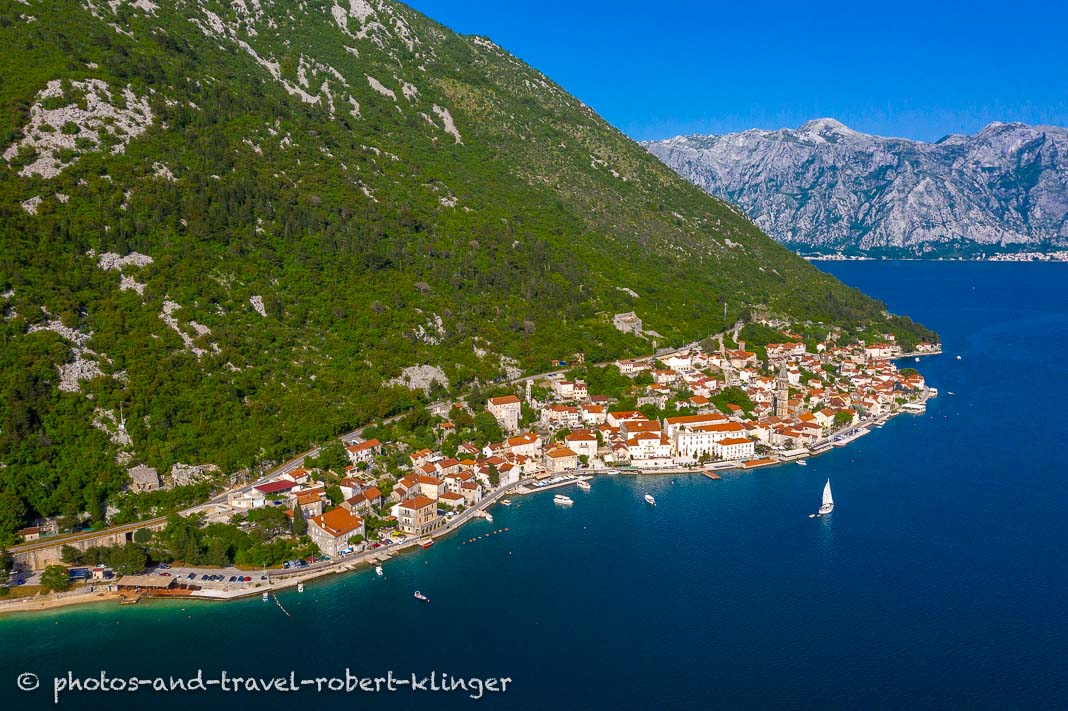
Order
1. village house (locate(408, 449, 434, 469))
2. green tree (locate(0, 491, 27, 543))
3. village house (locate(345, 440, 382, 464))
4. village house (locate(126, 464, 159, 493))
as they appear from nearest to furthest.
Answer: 1. green tree (locate(0, 491, 27, 543))
2. village house (locate(126, 464, 159, 493))
3. village house (locate(345, 440, 382, 464))
4. village house (locate(408, 449, 434, 469))

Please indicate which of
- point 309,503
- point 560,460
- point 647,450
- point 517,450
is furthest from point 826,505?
point 309,503

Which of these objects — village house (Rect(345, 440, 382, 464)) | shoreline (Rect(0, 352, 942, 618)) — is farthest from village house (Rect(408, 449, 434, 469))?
shoreline (Rect(0, 352, 942, 618))

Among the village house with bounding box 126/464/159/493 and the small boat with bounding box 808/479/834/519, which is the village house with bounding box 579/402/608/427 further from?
the village house with bounding box 126/464/159/493

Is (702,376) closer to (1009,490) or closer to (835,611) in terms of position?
(1009,490)

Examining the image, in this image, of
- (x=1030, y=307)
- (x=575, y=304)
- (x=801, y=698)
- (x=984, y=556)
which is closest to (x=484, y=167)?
(x=575, y=304)

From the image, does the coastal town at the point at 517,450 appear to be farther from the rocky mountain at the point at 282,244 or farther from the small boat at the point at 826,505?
the small boat at the point at 826,505
